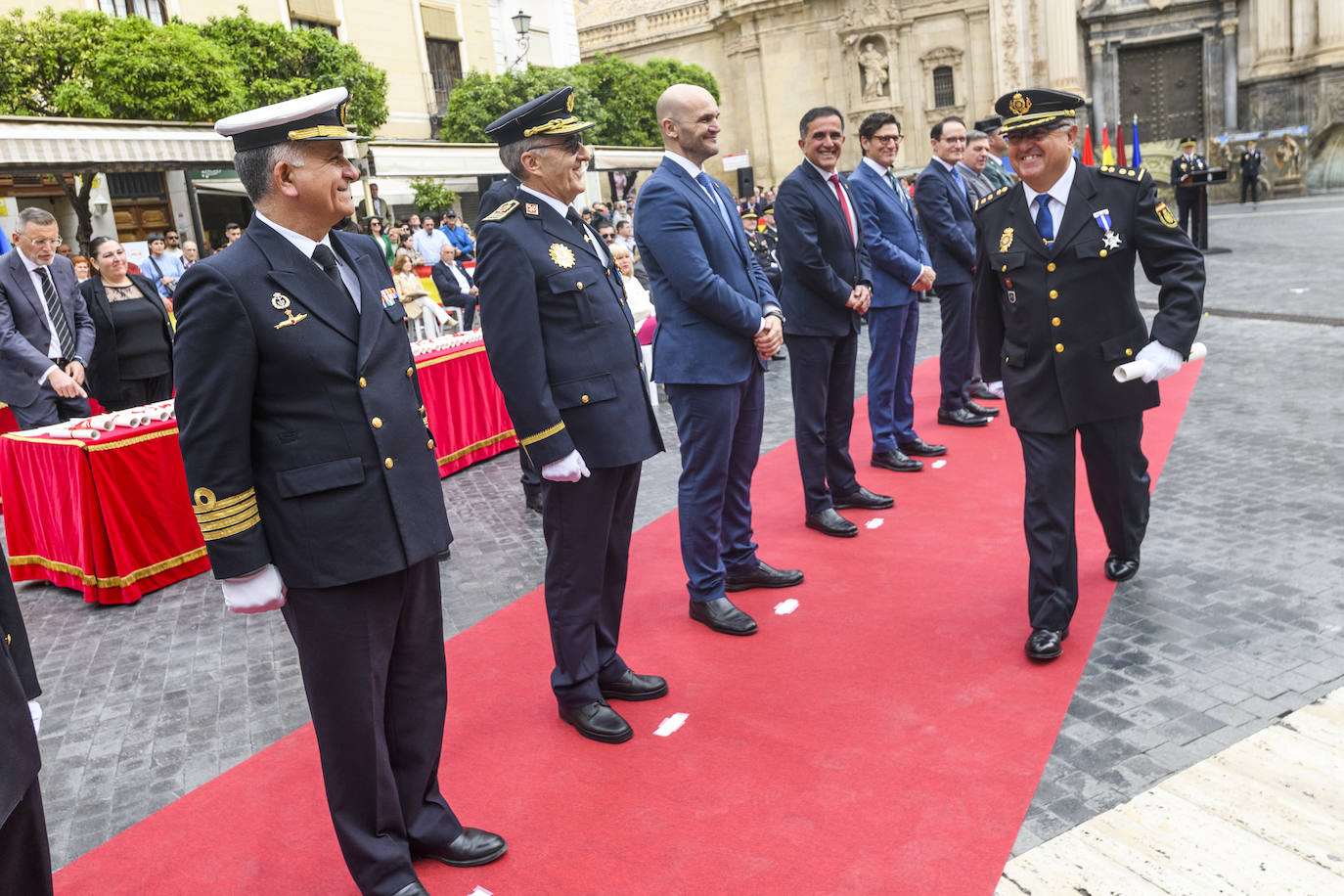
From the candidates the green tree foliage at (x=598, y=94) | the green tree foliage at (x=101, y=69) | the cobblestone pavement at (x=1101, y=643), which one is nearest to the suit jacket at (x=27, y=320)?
the cobblestone pavement at (x=1101, y=643)

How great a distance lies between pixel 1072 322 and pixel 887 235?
272 centimetres

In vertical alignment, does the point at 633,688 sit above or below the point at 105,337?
below

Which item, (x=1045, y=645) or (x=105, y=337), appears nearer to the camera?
(x=1045, y=645)

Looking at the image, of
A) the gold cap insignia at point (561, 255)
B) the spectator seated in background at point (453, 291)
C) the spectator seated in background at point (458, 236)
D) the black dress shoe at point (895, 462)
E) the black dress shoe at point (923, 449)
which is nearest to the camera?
the gold cap insignia at point (561, 255)

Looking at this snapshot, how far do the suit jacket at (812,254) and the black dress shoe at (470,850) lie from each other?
312 cm

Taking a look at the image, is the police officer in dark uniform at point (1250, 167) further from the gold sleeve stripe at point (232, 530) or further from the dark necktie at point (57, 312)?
the gold sleeve stripe at point (232, 530)

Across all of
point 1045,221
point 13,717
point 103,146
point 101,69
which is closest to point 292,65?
point 101,69

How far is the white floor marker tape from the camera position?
3510 mm

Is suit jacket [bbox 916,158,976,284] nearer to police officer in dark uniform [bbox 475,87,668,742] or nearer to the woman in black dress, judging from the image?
police officer in dark uniform [bbox 475,87,668,742]

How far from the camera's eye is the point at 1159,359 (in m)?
3.52

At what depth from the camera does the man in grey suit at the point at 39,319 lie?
666 centimetres

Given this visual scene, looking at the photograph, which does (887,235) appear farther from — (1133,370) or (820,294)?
(1133,370)

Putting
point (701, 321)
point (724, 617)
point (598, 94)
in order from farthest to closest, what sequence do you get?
point (598, 94), point (724, 617), point (701, 321)

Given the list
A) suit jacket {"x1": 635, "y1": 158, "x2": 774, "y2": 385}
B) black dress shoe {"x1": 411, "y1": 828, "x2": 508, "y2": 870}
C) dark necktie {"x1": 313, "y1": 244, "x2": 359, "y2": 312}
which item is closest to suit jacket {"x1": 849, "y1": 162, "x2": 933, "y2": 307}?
suit jacket {"x1": 635, "y1": 158, "x2": 774, "y2": 385}
